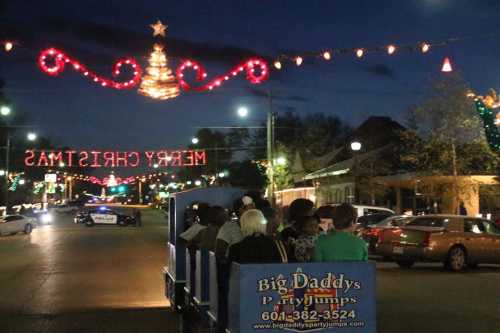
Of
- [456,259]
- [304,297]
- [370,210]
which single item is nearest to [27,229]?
[370,210]

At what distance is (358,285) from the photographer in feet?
22.7

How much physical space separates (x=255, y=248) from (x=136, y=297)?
813cm

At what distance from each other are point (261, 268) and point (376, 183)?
121ft

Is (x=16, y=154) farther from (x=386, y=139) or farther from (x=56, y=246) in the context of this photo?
(x=56, y=246)

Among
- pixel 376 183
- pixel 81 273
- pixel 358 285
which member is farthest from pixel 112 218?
pixel 358 285

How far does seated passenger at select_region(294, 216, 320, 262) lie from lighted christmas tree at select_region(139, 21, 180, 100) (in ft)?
47.1

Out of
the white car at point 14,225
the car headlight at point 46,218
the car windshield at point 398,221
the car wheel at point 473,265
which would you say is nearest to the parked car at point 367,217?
the car windshield at point 398,221

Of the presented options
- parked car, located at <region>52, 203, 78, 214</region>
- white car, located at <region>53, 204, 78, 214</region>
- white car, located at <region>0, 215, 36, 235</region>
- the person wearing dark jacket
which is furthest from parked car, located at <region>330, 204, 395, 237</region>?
white car, located at <region>53, 204, 78, 214</region>

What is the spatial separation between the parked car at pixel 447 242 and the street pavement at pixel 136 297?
15.1 inches

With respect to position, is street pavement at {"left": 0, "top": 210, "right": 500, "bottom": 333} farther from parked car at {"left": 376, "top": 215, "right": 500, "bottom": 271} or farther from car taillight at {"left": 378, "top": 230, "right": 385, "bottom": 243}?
car taillight at {"left": 378, "top": 230, "right": 385, "bottom": 243}

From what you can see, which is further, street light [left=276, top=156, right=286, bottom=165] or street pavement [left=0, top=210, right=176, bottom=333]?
street light [left=276, top=156, right=286, bottom=165]

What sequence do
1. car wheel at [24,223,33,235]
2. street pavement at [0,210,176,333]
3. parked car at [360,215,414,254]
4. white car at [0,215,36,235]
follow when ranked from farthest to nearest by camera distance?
1. car wheel at [24,223,33,235]
2. white car at [0,215,36,235]
3. parked car at [360,215,414,254]
4. street pavement at [0,210,176,333]

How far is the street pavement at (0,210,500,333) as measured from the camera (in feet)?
38.0

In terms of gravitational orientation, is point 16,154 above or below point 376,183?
above
